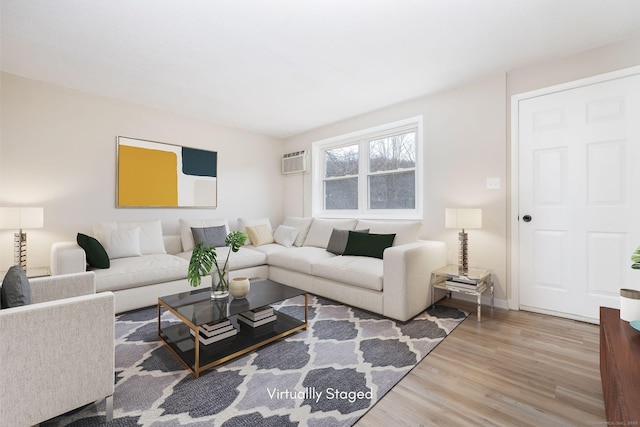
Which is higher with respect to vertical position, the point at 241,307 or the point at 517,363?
the point at 241,307

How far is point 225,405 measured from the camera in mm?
1432

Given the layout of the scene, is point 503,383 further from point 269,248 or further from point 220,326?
point 269,248

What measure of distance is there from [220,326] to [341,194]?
2.98 metres

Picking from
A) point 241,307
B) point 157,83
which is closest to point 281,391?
point 241,307

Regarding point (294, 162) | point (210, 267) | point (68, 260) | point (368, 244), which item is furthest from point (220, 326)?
point (294, 162)

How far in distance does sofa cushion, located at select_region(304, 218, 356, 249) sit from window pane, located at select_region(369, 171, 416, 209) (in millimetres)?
550

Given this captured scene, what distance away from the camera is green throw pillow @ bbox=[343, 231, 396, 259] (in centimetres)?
308

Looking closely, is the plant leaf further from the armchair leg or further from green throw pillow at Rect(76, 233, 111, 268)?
green throw pillow at Rect(76, 233, 111, 268)

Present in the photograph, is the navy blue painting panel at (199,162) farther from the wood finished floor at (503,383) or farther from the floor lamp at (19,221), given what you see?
the wood finished floor at (503,383)

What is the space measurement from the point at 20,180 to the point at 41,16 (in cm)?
179

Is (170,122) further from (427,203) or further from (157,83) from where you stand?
(427,203)

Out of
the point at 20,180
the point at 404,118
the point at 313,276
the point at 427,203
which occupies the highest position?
the point at 404,118

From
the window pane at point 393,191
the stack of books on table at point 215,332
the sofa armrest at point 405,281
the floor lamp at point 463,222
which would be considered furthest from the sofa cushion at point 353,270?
the stack of books on table at point 215,332

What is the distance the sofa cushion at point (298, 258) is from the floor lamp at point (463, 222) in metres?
1.40
